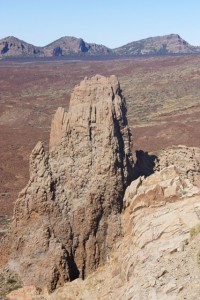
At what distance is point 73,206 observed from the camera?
57.1 ft

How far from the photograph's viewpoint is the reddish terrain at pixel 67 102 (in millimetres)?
54562

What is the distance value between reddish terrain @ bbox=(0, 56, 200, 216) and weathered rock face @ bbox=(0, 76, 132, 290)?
58.5ft

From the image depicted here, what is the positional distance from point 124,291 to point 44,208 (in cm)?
520

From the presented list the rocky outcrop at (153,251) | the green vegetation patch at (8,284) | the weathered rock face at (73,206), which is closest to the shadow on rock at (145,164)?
the weathered rock face at (73,206)

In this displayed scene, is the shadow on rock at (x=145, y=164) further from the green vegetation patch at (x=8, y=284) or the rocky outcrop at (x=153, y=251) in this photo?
the green vegetation patch at (x=8, y=284)

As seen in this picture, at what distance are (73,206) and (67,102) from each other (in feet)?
249

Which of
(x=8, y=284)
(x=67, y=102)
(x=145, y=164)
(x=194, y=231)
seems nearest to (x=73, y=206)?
(x=8, y=284)

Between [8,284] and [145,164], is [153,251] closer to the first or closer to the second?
[8,284]

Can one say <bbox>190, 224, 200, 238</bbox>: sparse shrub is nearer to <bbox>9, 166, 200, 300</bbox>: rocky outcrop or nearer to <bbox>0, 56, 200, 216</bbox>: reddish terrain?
<bbox>9, 166, 200, 300</bbox>: rocky outcrop

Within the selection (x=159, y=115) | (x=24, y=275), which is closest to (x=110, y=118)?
(x=24, y=275)

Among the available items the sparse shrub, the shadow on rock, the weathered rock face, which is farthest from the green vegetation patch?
the sparse shrub

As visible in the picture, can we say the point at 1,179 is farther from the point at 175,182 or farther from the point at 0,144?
the point at 175,182

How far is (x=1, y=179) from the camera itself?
45.9 meters

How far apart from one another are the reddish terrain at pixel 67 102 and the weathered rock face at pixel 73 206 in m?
17.8
